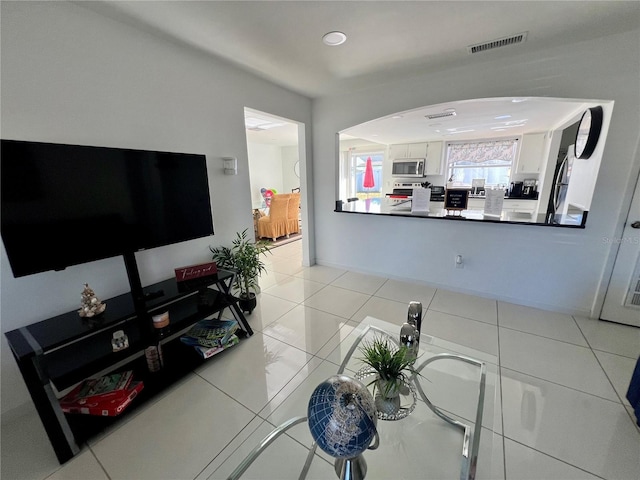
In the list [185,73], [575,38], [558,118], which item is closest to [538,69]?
[575,38]

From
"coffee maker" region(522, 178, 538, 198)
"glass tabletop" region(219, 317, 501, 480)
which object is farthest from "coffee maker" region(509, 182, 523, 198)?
"glass tabletop" region(219, 317, 501, 480)

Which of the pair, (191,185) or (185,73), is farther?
(185,73)

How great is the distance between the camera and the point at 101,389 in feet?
4.93

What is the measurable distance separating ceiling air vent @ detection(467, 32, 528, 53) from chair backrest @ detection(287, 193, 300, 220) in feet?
13.1

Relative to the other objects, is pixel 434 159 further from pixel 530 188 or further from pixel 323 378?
pixel 323 378

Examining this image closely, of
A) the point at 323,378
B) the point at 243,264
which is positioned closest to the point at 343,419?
the point at 323,378

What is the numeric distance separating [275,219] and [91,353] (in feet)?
13.5

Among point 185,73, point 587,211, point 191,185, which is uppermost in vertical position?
point 185,73

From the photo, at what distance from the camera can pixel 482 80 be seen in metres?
2.41

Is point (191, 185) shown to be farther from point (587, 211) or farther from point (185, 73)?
point (587, 211)

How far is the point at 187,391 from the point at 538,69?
3839mm

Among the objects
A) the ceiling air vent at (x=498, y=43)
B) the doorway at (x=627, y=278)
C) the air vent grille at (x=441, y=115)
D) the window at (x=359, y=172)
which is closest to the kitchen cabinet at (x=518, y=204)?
the air vent grille at (x=441, y=115)

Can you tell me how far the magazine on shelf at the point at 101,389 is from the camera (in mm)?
1447

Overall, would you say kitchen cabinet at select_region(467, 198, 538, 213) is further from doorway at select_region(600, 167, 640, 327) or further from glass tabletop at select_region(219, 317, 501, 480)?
glass tabletop at select_region(219, 317, 501, 480)
